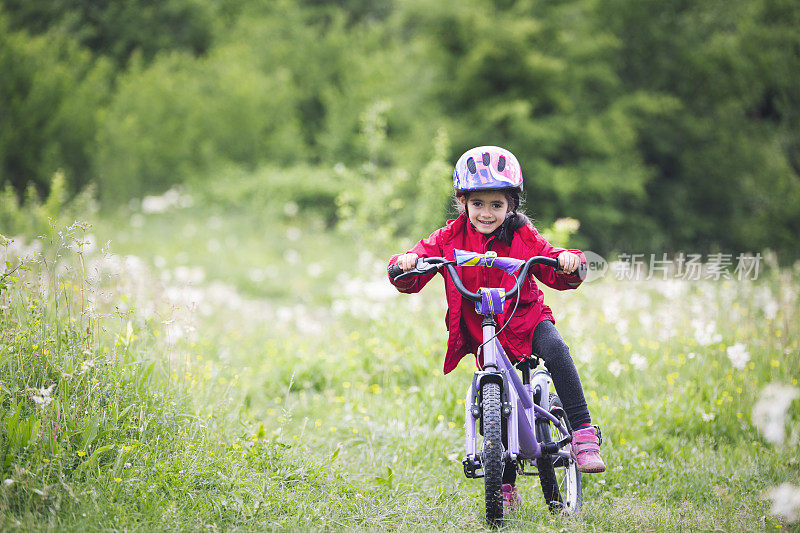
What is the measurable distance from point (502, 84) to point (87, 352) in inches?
631

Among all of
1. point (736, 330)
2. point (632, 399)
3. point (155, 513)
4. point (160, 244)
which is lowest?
point (155, 513)

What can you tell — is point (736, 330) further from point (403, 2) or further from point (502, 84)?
point (403, 2)

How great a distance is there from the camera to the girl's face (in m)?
3.67

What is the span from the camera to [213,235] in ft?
48.0

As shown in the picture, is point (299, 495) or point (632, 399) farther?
point (632, 399)

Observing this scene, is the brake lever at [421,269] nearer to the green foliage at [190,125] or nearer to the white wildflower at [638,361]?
the white wildflower at [638,361]

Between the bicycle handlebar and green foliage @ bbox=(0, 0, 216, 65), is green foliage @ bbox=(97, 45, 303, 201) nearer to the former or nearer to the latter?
green foliage @ bbox=(0, 0, 216, 65)

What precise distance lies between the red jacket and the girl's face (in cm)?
8

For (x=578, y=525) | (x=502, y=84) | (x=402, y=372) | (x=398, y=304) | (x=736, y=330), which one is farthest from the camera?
(x=502, y=84)

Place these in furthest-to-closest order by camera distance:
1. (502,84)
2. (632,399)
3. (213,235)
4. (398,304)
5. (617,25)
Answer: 1. (617,25)
2. (502,84)
3. (213,235)
4. (398,304)
5. (632,399)

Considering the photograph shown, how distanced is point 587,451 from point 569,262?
1075mm

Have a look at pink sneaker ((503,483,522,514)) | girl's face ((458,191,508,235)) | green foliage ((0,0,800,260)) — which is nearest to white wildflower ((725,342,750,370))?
pink sneaker ((503,483,522,514))

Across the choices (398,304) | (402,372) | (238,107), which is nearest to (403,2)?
(238,107)

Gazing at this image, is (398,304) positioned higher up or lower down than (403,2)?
lower down
